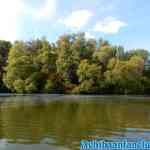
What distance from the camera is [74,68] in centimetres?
7781

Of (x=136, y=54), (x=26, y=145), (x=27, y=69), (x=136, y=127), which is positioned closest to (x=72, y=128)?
(x=136, y=127)

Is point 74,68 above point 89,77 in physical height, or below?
above

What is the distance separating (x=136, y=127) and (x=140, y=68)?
189ft

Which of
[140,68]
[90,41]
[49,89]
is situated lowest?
[49,89]

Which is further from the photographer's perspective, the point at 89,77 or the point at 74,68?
the point at 74,68

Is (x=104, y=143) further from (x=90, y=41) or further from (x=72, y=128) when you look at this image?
(x=90, y=41)

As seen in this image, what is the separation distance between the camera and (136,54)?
82375 millimetres

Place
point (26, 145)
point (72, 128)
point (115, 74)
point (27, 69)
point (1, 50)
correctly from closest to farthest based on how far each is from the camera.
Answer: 1. point (26, 145)
2. point (72, 128)
3. point (115, 74)
4. point (27, 69)
5. point (1, 50)

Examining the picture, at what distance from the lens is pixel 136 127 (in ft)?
59.4

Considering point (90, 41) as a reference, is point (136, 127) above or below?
below

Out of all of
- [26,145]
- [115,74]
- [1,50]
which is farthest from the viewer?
[1,50]

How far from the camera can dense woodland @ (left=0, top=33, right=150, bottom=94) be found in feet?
241

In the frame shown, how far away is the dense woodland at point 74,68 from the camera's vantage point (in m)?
73.4

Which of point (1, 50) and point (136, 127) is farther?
point (1, 50)
